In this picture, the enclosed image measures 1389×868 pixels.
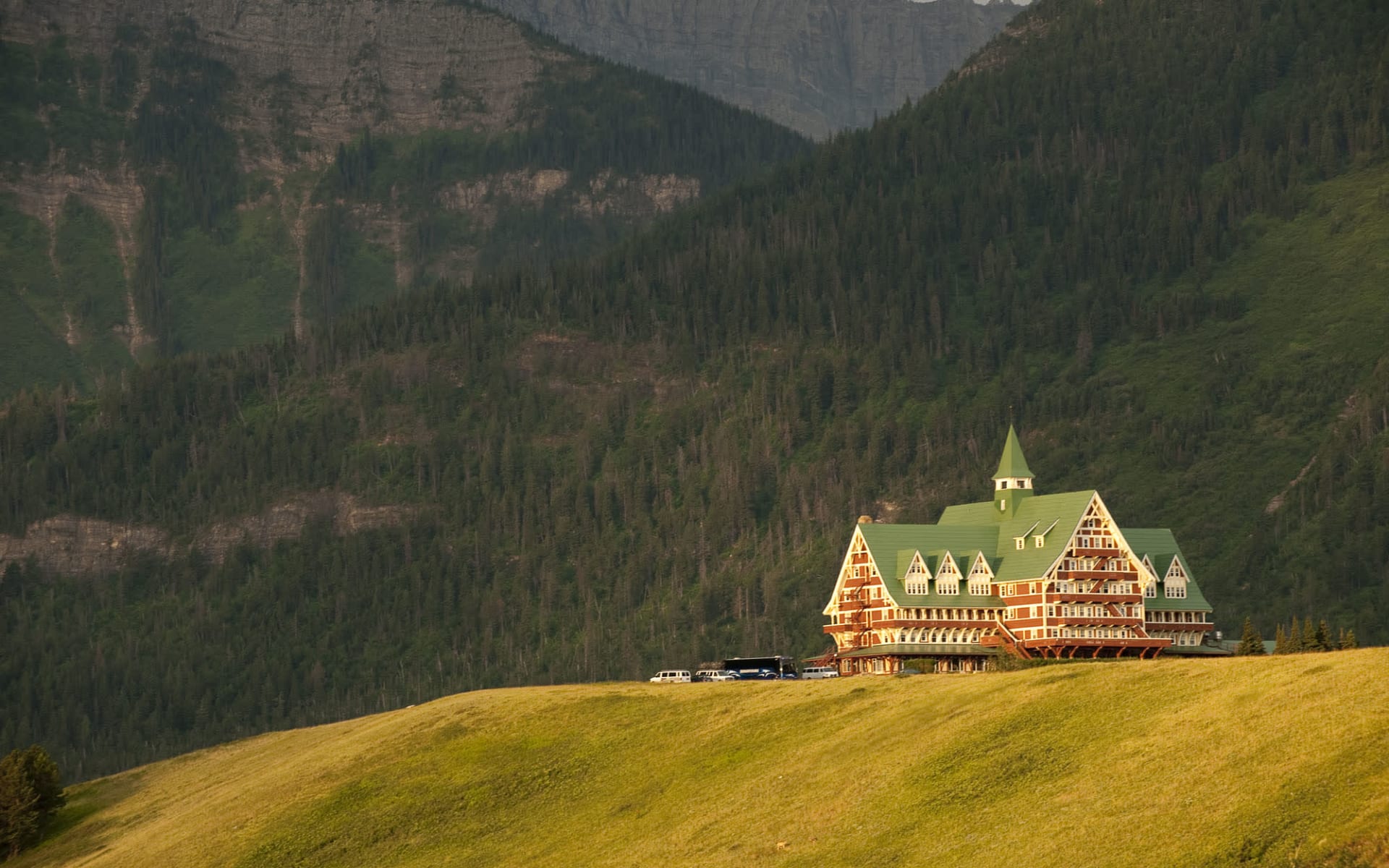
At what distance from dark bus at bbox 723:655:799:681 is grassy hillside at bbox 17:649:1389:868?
16314 millimetres

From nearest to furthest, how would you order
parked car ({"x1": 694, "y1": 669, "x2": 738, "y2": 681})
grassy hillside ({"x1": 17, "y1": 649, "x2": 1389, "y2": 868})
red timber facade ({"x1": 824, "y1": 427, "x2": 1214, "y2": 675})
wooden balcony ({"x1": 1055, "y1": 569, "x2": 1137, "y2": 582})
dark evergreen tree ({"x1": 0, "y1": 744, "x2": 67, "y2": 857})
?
1. grassy hillside ({"x1": 17, "y1": 649, "x2": 1389, "y2": 868})
2. red timber facade ({"x1": 824, "y1": 427, "x2": 1214, "y2": 675})
3. wooden balcony ({"x1": 1055, "y1": 569, "x2": 1137, "y2": 582})
4. dark evergreen tree ({"x1": 0, "y1": 744, "x2": 67, "y2": 857})
5. parked car ({"x1": 694, "y1": 669, "x2": 738, "y2": 681})

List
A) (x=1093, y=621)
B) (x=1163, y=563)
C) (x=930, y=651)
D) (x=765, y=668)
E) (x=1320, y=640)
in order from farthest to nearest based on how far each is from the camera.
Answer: (x=1163, y=563)
(x=765, y=668)
(x=1093, y=621)
(x=930, y=651)
(x=1320, y=640)

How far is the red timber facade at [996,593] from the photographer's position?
185 m

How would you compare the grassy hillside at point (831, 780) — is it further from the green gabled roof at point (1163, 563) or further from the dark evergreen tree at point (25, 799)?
the green gabled roof at point (1163, 563)

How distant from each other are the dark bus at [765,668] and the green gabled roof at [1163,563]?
106ft

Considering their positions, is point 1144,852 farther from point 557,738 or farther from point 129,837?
point 129,837

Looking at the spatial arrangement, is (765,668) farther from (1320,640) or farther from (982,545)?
(1320,640)

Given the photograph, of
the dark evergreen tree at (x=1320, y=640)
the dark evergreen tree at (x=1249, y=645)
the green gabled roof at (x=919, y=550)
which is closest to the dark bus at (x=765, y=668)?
the green gabled roof at (x=919, y=550)

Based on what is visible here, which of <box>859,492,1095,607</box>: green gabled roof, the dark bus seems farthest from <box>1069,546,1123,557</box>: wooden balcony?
the dark bus

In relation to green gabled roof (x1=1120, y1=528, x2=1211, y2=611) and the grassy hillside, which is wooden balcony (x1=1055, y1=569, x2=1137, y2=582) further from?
the grassy hillside

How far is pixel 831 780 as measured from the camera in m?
133

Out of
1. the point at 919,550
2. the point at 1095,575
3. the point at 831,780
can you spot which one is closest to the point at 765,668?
the point at 919,550

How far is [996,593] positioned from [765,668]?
2178 cm

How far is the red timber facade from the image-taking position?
18488cm
